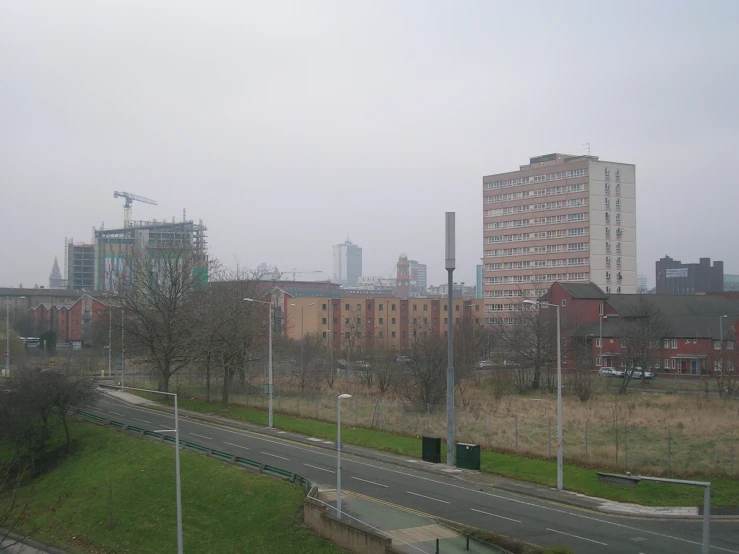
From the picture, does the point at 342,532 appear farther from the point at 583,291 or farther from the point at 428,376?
the point at 583,291

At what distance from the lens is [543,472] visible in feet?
104

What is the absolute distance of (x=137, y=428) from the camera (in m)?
45.2

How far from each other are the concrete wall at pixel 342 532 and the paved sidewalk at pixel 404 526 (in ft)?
1.32

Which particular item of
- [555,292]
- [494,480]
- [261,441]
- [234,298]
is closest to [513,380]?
[555,292]

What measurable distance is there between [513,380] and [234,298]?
2945 cm

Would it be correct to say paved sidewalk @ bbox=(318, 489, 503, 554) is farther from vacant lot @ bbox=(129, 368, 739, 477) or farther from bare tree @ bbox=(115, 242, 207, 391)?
bare tree @ bbox=(115, 242, 207, 391)

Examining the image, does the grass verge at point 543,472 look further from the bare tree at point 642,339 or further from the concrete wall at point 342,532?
the bare tree at point 642,339

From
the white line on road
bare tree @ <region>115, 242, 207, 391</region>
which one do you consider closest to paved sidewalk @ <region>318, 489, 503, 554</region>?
the white line on road

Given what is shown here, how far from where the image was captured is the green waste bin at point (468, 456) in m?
33.2

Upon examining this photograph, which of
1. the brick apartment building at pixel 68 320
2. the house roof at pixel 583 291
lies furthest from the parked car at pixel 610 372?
the brick apartment building at pixel 68 320

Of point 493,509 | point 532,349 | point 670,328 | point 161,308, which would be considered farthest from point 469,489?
point 670,328

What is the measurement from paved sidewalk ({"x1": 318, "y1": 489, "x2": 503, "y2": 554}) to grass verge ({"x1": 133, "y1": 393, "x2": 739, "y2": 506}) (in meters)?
7.58

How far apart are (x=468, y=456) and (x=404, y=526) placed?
32.5ft

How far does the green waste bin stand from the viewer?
33.2 metres
